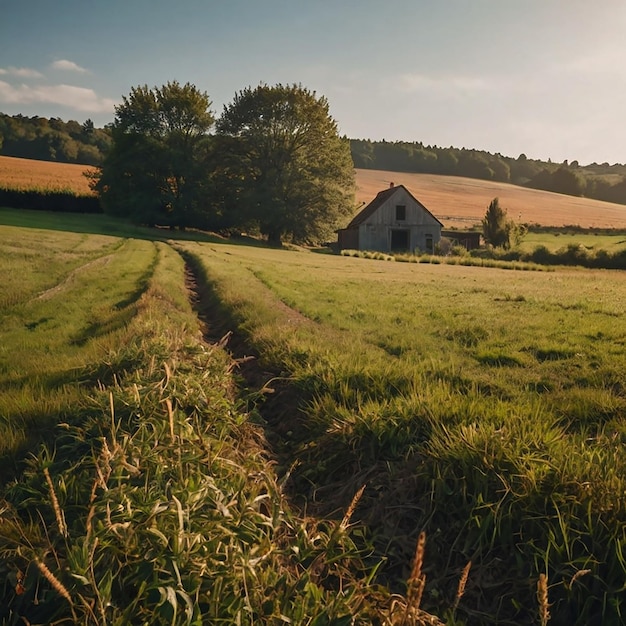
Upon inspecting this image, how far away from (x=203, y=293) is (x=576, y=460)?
13.4m

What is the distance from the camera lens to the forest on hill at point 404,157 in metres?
104

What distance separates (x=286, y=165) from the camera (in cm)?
5006

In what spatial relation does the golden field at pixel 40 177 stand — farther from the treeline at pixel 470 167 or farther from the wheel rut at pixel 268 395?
the treeline at pixel 470 167

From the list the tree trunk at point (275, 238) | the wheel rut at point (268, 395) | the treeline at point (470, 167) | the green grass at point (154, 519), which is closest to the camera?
the green grass at point (154, 519)

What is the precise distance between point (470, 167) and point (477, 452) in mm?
156510

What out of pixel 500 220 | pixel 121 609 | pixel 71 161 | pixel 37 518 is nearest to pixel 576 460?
pixel 121 609

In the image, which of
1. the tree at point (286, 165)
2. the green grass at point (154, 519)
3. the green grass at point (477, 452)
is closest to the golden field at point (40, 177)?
the tree at point (286, 165)

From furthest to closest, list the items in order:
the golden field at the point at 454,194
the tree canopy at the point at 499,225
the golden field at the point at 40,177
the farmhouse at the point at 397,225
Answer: the golden field at the point at 454,194, the golden field at the point at 40,177, the tree canopy at the point at 499,225, the farmhouse at the point at 397,225

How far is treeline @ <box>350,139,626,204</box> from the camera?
135625 millimetres

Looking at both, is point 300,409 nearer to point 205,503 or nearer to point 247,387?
point 247,387

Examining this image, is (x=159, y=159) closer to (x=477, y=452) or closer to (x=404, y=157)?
(x=477, y=452)

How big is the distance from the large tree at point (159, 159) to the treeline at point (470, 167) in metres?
87.2

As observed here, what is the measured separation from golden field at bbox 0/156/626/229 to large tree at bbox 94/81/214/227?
9095mm

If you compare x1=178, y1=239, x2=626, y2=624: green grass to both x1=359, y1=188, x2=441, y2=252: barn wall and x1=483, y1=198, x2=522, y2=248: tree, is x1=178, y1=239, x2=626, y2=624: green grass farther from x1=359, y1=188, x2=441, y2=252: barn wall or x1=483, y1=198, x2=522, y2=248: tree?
x1=483, y1=198, x2=522, y2=248: tree
